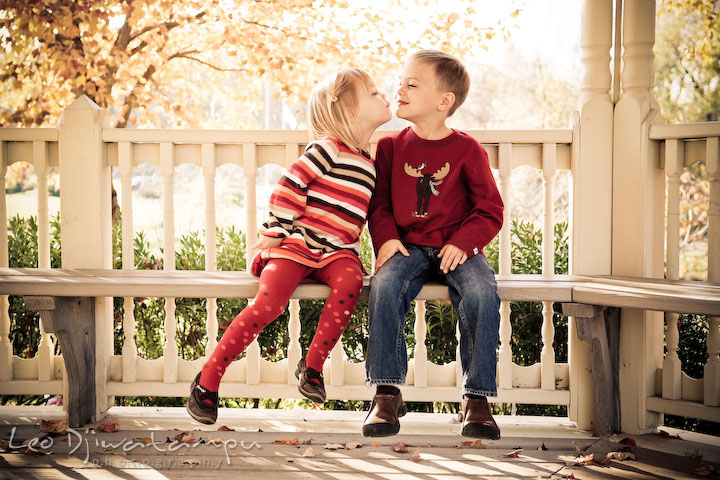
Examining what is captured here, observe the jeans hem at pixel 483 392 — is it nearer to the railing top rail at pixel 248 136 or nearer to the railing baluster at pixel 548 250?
the railing baluster at pixel 548 250

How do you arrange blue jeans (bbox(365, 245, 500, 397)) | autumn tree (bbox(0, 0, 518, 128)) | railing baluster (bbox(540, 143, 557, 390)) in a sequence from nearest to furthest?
blue jeans (bbox(365, 245, 500, 397)), railing baluster (bbox(540, 143, 557, 390)), autumn tree (bbox(0, 0, 518, 128))

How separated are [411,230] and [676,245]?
1.15m

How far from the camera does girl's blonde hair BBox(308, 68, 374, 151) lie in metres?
2.79

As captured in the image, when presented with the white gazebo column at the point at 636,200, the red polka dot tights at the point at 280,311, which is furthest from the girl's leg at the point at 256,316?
the white gazebo column at the point at 636,200

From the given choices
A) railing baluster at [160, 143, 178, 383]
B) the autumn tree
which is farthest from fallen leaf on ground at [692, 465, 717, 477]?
the autumn tree

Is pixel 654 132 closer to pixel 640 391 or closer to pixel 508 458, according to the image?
pixel 640 391

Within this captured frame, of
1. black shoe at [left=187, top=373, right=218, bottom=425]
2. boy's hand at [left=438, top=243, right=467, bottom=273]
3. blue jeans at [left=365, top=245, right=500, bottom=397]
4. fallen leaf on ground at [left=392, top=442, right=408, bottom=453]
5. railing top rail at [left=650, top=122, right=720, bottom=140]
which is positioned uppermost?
railing top rail at [left=650, top=122, right=720, bottom=140]

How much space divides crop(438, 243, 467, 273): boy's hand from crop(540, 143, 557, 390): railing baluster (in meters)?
0.70

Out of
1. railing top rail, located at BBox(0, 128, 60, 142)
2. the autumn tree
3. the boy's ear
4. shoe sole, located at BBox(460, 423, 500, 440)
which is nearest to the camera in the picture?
shoe sole, located at BBox(460, 423, 500, 440)

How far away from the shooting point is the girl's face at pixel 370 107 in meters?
2.81

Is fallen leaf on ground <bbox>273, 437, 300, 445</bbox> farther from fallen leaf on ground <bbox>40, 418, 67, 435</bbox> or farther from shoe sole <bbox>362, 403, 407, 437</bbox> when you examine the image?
fallen leaf on ground <bbox>40, 418, 67, 435</bbox>

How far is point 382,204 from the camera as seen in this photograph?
9.30 feet

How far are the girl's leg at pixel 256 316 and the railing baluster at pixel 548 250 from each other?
3.95 feet

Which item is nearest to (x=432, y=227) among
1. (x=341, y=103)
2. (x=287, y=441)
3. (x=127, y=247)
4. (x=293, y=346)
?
(x=341, y=103)
